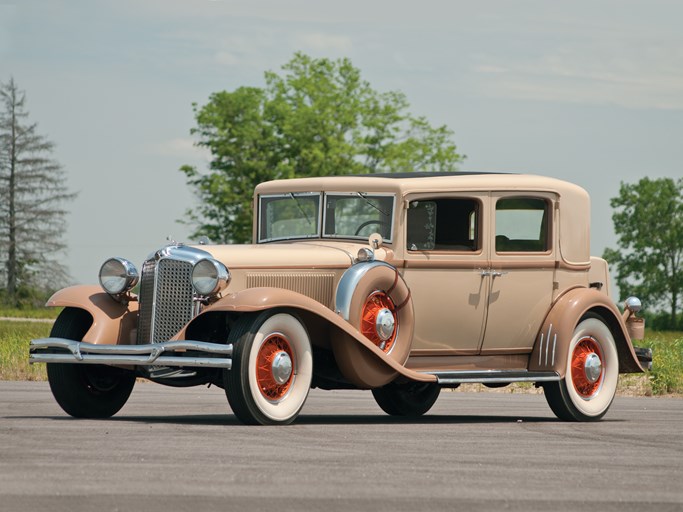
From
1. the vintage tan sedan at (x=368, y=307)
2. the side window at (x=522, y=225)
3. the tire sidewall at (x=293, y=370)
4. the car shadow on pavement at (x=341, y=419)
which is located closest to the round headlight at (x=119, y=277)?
the vintage tan sedan at (x=368, y=307)

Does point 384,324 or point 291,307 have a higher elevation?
point 291,307

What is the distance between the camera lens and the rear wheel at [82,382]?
39.8 feet

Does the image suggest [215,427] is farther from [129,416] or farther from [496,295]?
[496,295]

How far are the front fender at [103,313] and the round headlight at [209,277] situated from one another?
1.08 metres

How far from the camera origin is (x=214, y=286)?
37.1 feet

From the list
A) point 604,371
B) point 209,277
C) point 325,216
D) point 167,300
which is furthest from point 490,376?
point 167,300

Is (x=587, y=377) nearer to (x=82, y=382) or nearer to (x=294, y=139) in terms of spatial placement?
(x=82, y=382)

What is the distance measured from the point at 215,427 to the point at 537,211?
440cm

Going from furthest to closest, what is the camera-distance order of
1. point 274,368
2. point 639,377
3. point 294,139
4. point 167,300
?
point 294,139 → point 639,377 → point 167,300 → point 274,368

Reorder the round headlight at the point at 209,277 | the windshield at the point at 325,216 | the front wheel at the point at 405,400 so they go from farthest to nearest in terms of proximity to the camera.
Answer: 1. the front wheel at the point at 405,400
2. the windshield at the point at 325,216
3. the round headlight at the point at 209,277

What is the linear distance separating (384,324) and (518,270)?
181 cm

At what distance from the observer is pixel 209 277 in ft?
37.3

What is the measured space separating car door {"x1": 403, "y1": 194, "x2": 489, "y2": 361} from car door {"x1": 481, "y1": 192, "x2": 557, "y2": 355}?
12 centimetres

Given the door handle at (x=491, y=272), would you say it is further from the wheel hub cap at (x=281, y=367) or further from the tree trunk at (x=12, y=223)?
the tree trunk at (x=12, y=223)
